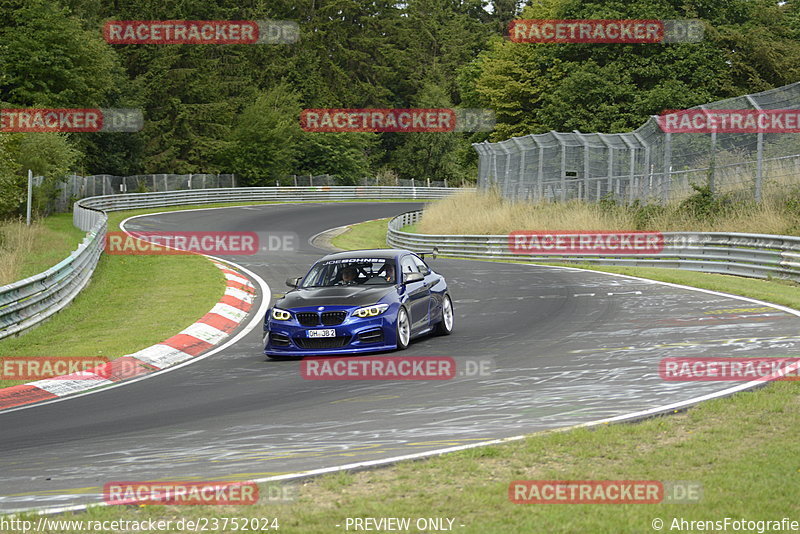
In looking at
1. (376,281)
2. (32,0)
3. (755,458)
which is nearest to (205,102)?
(32,0)

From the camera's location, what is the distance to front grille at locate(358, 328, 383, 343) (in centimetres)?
1264

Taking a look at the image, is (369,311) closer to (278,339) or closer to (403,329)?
(403,329)

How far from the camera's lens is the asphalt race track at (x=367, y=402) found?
23.7ft

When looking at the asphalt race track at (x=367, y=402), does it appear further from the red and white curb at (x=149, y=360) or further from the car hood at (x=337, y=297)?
the car hood at (x=337, y=297)

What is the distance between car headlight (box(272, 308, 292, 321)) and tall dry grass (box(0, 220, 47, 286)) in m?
7.85

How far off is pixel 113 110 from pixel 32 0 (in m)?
13.6

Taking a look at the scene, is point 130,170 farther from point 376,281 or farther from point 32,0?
point 376,281

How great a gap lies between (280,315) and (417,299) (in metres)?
1.92

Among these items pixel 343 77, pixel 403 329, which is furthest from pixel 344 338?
pixel 343 77

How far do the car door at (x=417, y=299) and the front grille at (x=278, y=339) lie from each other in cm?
170

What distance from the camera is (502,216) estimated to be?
37.5m

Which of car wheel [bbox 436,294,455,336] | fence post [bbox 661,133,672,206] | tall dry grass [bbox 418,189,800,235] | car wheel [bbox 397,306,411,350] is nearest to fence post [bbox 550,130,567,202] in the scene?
tall dry grass [bbox 418,189,800,235]

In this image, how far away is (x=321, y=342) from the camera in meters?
12.7

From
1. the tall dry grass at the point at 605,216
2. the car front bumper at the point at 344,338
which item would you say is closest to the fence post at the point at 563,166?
the tall dry grass at the point at 605,216
